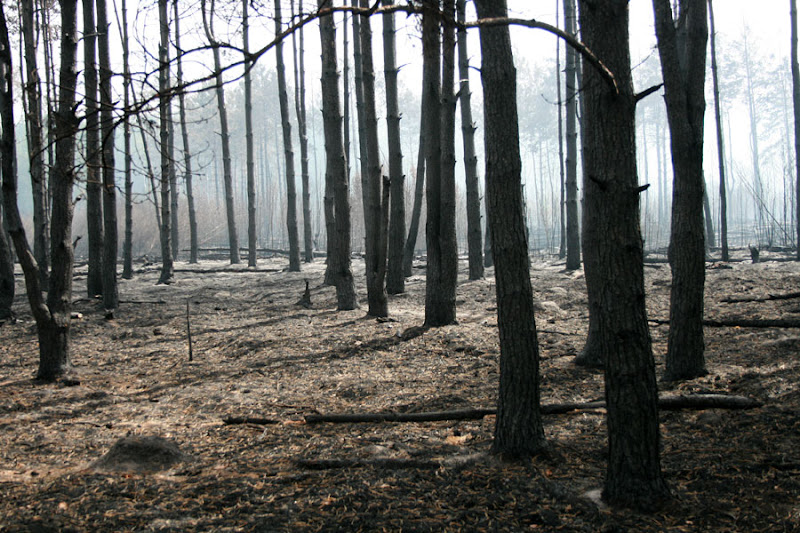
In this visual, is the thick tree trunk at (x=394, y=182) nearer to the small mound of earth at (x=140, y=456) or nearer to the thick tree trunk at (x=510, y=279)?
the thick tree trunk at (x=510, y=279)

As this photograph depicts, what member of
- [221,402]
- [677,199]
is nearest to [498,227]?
[677,199]

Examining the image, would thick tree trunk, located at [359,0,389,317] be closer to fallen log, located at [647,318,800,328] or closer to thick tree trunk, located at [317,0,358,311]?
thick tree trunk, located at [317,0,358,311]

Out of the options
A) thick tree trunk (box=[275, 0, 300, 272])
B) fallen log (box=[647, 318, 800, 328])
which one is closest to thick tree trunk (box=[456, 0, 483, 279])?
thick tree trunk (box=[275, 0, 300, 272])

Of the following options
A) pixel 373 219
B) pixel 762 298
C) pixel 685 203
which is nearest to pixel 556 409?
pixel 685 203

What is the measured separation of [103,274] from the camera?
998 cm

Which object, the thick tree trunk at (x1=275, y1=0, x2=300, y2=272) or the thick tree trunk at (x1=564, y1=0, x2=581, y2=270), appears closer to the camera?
the thick tree trunk at (x1=564, y1=0, x2=581, y2=270)

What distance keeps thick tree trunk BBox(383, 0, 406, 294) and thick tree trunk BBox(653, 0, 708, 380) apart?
611cm

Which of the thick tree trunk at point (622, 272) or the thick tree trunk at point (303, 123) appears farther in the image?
the thick tree trunk at point (303, 123)

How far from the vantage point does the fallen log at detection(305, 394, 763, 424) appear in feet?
13.9

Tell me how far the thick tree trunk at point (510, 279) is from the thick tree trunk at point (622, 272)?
Answer: 0.67m

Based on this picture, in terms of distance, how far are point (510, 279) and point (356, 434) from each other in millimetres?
1581

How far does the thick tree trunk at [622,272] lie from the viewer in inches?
108

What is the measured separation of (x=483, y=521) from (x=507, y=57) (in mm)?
2471

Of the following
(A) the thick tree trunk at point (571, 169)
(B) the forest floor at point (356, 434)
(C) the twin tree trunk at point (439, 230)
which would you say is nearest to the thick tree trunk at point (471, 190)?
(A) the thick tree trunk at point (571, 169)
